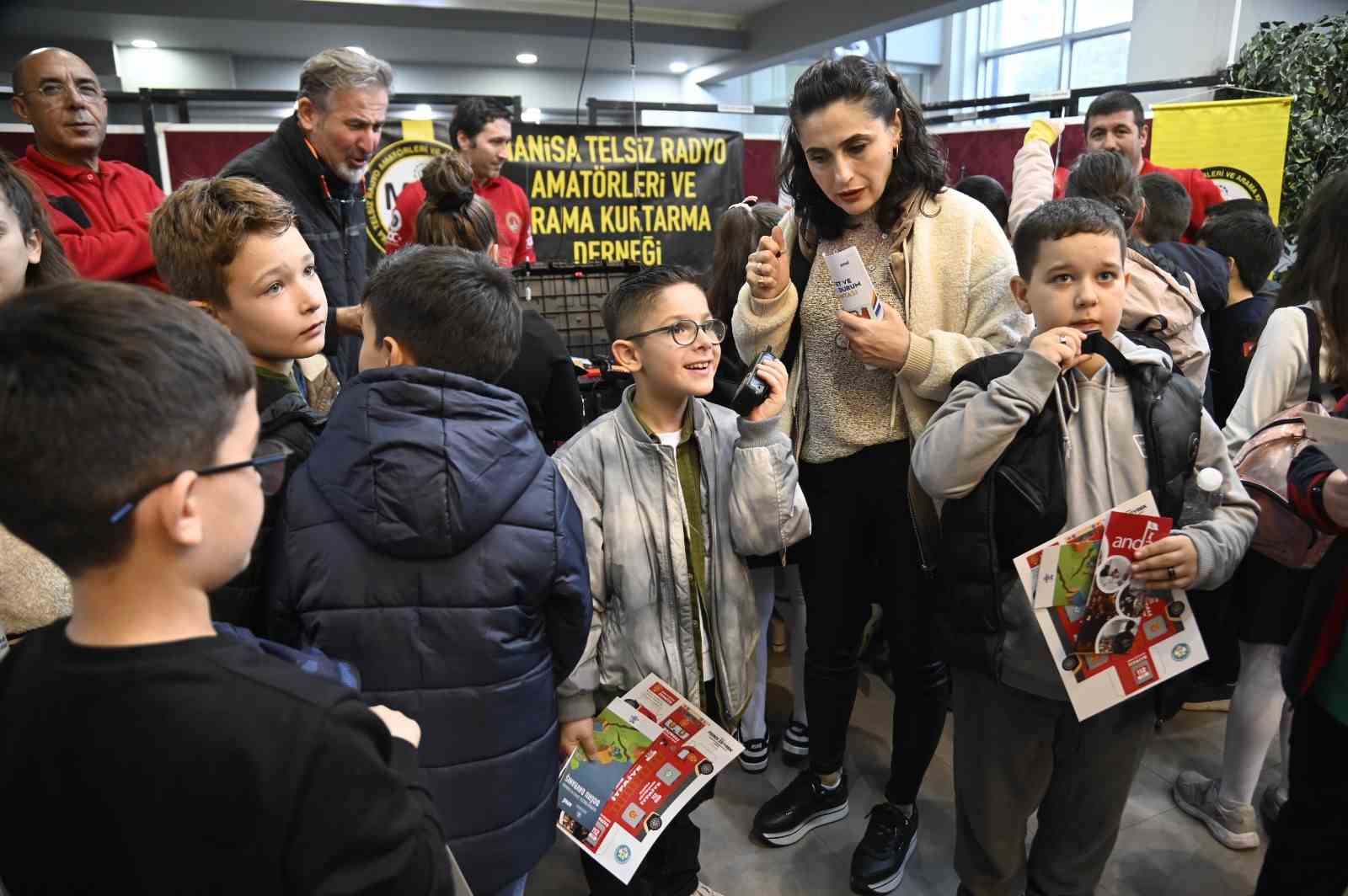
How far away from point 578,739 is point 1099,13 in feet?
36.6

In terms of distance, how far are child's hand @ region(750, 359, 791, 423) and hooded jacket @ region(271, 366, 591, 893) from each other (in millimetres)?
494

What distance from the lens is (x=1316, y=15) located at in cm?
631

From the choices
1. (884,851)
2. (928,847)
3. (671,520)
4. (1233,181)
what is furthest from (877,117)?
(1233,181)

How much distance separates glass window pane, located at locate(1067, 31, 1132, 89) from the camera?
31.0 ft

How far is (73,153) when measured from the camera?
2328 millimetres

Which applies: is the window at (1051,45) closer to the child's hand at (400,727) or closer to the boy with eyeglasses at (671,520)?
the boy with eyeglasses at (671,520)

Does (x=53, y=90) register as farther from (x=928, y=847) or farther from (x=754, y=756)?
(x=928, y=847)

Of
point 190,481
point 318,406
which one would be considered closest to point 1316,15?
point 318,406

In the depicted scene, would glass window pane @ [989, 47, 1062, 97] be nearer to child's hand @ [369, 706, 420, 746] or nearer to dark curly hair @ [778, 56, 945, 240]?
dark curly hair @ [778, 56, 945, 240]

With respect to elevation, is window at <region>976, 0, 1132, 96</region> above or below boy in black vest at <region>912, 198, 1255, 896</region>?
above

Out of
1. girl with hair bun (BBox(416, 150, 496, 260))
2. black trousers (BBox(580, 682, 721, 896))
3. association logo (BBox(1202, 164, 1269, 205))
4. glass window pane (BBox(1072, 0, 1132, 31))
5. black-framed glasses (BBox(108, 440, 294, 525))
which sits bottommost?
black trousers (BBox(580, 682, 721, 896))

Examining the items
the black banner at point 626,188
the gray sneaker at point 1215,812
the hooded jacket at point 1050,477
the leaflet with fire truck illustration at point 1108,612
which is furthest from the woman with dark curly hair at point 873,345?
the black banner at point 626,188

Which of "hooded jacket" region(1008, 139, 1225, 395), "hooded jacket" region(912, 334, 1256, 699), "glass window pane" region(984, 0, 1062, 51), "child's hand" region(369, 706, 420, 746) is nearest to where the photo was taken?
"child's hand" region(369, 706, 420, 746)

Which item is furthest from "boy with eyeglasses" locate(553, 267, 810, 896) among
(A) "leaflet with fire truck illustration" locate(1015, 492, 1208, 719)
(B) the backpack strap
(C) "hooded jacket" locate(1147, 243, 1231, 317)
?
(C) "hooded jacket" locate(1147, 243, 1231, 317)
